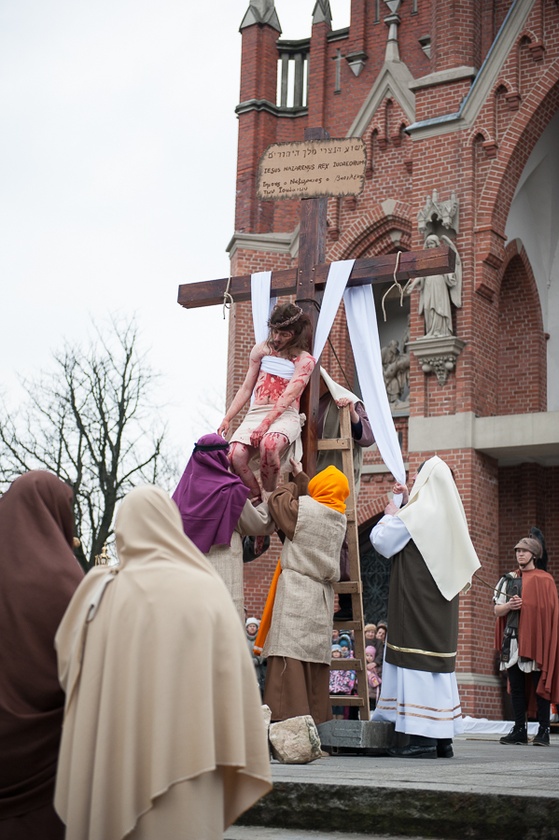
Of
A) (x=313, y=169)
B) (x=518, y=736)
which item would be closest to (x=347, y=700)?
(x=518, y=736)

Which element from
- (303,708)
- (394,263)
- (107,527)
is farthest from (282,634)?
(107,527)

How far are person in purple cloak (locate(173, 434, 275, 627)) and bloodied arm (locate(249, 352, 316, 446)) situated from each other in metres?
0.60

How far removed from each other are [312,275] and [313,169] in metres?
0.93

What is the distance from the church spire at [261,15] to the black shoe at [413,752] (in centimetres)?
1693

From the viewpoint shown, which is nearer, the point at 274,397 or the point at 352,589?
the point at 352,589

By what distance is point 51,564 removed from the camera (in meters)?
4.25

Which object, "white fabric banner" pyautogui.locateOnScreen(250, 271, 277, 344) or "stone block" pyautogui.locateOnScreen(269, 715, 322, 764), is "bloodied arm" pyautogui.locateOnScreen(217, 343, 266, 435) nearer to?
"white fabric banner" pyautogui.locateOnScreen(250, 271, 277, 344)

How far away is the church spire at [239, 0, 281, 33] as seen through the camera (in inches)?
837

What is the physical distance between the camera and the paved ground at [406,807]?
4.65 meters

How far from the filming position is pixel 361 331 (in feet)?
30.2

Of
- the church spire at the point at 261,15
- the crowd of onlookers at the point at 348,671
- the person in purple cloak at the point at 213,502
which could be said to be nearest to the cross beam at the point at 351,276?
the person in purple cloak at the point at 213,502

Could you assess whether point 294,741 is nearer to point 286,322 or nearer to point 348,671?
point 286,322

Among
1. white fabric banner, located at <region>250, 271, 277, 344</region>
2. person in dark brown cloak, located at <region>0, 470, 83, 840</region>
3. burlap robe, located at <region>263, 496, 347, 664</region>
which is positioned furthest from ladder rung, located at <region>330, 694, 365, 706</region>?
person in dark brown cloak, located at <region>0, 470, 83, 840</region>

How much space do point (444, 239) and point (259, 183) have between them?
7.90m
